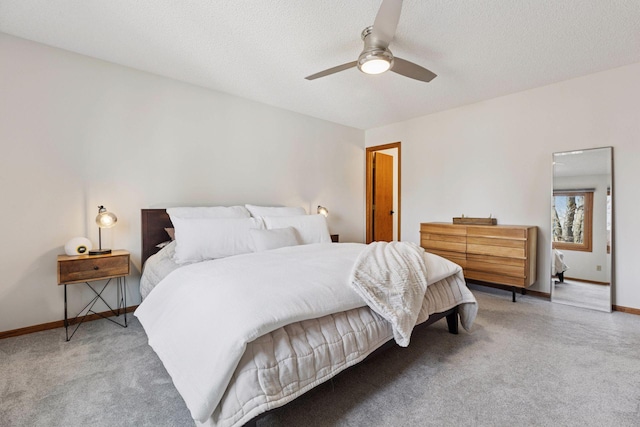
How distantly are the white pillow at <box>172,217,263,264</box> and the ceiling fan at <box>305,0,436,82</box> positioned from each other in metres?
1.59

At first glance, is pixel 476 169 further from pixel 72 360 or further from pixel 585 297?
pixel 72 360

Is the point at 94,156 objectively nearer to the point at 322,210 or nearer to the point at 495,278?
the point at 322,210

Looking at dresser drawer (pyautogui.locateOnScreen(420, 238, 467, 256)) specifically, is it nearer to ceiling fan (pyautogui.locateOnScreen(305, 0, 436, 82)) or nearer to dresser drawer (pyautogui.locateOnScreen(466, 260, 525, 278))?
dresser drawer (pyautogui.locateOnScreen(466, 260, 525, 278))

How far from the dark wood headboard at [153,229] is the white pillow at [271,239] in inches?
39.0

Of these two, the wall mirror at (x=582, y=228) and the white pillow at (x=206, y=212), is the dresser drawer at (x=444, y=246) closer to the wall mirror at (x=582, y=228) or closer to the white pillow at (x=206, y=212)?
the wall mirror at (x=582, y=228)

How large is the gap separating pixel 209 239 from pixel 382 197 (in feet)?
12.6

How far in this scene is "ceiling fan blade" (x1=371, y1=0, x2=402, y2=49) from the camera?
1.79m

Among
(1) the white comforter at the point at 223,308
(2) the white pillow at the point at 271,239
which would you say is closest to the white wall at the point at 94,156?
(2) the white pillow at the point at 271,239

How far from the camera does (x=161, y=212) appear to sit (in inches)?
123

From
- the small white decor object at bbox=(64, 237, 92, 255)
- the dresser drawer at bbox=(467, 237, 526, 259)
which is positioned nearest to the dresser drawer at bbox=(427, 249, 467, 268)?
the dresser drawer at bbox=(467, 237, 526, 259)

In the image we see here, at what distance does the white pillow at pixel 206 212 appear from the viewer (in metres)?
2.99

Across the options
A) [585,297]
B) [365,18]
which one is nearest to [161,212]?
[365,18]

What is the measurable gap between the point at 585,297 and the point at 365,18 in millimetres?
3529

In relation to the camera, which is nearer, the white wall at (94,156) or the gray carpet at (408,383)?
the gray carpet at (408,383)
